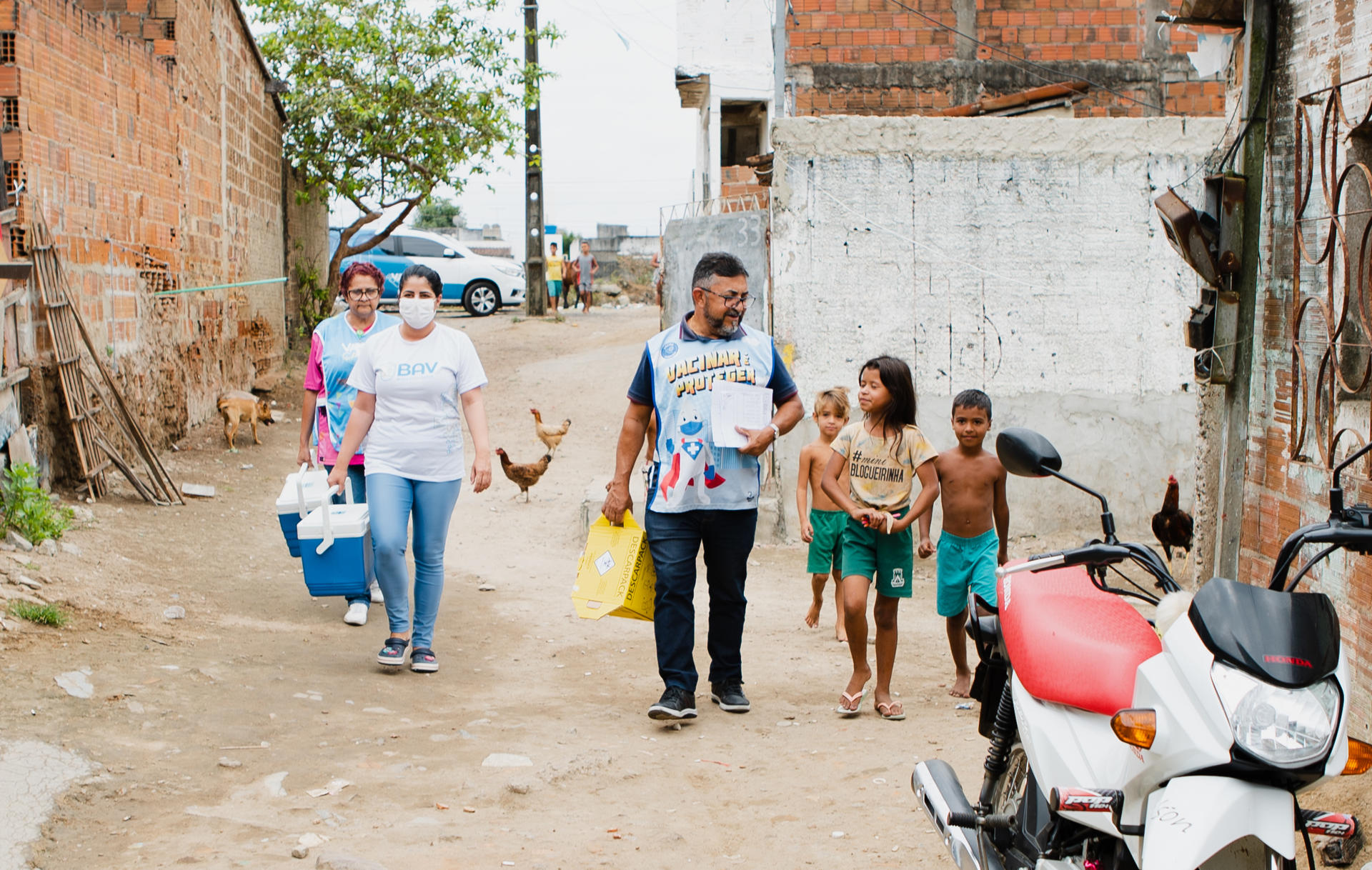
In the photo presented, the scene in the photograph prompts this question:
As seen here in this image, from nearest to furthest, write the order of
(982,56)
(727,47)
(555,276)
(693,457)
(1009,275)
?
(693,457), (1009,275), (982,56), (727,47), (555,276)

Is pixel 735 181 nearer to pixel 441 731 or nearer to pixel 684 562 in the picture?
pixel 684 562

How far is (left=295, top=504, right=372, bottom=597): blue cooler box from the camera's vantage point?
594cm

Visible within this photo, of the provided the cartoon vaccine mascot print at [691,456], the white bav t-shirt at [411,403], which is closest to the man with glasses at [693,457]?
the cartoon vaccine mascot print at [691,456]

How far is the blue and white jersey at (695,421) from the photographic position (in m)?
5.13

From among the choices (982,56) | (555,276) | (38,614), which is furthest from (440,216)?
(38,614)

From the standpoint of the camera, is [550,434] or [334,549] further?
[550,434]

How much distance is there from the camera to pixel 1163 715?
2.44 meters

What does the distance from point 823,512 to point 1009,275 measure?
3.36m

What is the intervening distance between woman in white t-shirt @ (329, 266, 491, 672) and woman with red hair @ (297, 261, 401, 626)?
76cm

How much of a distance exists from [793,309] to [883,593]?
4.17 m

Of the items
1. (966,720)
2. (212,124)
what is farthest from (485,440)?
(212,124)

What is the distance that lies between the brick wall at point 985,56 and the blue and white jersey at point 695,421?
846cm

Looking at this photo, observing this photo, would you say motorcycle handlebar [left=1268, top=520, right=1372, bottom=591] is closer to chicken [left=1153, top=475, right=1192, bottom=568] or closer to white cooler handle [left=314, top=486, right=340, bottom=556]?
white cooler handle [left=314, top=486, right=340, bottom=556]

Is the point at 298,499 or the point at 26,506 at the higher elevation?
the point at 298,499
